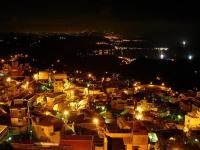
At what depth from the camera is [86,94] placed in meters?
19.5

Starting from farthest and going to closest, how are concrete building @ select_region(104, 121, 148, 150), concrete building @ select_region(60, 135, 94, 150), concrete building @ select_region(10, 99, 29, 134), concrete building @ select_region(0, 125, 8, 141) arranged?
concrete building @ select_region(10, 99, 29, 134), concrete building @ select_region(0, 125, 8, 141), concrete building @ select_region(104, 121, 148, 150), concrete building @ select_region(60, 135, 94, 150)

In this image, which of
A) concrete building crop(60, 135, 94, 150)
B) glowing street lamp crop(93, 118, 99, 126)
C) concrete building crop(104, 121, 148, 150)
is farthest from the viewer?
glowing street lamp crop(93, 118, 99, 126)

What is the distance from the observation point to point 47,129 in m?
11.4

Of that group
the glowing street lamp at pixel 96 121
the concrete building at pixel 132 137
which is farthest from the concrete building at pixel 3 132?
the concrete building at pixel 132 137

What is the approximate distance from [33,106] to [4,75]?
901 cm

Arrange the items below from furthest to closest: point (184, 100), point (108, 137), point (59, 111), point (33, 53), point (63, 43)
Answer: point (63, 43) → point (33, 53) → point (184, 100) → point (59, 111) → point (108, 137)

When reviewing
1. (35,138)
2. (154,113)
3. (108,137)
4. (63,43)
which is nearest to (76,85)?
(154,113)

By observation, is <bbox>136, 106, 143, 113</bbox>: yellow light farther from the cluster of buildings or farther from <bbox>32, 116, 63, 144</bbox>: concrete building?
<bbox>32, 116, 63, 144</bbox>: concrete building

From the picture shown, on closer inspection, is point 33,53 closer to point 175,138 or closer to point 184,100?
point 184,100

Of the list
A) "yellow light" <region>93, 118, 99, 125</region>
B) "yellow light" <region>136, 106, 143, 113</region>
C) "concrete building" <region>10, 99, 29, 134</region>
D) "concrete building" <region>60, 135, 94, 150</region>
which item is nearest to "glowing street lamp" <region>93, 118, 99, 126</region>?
"yellow light" <region>93, 118, 99, 125</region>

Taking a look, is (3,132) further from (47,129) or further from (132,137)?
(132,137)

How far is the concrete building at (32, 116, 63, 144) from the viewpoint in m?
11.4

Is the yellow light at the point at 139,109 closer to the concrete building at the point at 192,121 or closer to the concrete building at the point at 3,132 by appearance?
the concrete building at the point at 192,121

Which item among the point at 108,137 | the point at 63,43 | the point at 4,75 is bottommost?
the point at 108,137
